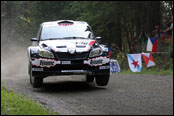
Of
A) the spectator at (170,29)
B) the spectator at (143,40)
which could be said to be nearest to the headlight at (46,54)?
the spectator at (170,29)

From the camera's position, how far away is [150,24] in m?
21.7

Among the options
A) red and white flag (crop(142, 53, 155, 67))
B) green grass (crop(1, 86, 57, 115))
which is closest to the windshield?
green grass (crop(1, 86, 57, 115))

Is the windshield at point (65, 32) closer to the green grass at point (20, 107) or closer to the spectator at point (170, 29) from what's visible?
the green grass at point (20, 107)

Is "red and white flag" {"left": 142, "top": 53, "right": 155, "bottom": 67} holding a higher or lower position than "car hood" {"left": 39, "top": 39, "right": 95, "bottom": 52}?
lower

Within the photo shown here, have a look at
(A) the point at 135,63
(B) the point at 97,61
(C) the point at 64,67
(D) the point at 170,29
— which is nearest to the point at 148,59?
(A) the point at 135,63

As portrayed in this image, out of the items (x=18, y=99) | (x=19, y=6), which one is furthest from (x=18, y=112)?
(x=19, y=6)

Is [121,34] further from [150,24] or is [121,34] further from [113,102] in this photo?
[113,102]

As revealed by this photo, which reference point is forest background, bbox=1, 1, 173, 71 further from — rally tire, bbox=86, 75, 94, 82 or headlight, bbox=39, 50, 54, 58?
headlight, bbox=39, 50, 54, 58

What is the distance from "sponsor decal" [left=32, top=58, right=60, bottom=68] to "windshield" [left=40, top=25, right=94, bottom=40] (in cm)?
131

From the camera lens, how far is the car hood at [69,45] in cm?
948

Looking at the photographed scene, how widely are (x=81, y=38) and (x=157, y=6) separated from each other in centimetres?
1162

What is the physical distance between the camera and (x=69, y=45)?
9617 millimetres

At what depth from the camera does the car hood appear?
9484 mm

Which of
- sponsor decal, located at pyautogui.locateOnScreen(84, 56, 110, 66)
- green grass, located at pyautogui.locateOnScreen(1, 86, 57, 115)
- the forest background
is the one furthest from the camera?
the forest background
